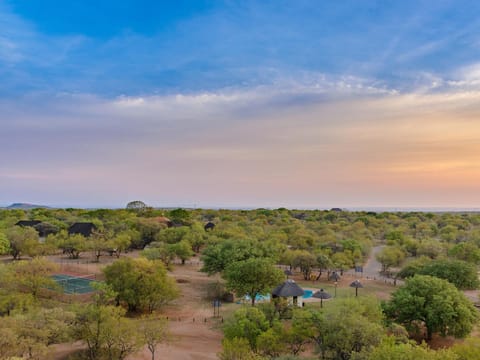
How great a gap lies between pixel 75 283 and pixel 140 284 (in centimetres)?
1436

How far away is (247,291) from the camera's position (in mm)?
35188

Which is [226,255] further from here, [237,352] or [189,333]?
[237,352]

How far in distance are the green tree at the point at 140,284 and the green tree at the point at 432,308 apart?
2019cm

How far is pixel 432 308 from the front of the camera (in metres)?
27.6

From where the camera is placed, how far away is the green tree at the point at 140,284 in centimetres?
3425

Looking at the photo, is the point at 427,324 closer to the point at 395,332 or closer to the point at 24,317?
the point at 395,332

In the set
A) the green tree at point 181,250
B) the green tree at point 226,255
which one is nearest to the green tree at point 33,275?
the green tree at point 226,255

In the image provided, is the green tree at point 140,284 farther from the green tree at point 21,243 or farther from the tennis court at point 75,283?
the green tree at point 21,243

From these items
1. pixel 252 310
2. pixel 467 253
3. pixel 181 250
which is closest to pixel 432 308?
pixel 252 310

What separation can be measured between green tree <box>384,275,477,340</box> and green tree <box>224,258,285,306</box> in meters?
11.0

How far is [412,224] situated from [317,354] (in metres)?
98.9

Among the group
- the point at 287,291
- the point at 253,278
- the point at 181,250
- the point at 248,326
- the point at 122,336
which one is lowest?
the point at 122,336

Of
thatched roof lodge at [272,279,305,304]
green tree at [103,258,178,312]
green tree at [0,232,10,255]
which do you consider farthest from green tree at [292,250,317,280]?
green tree at [0,232,10,255]

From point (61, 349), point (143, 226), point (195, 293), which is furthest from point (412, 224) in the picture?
point (61, 349)
